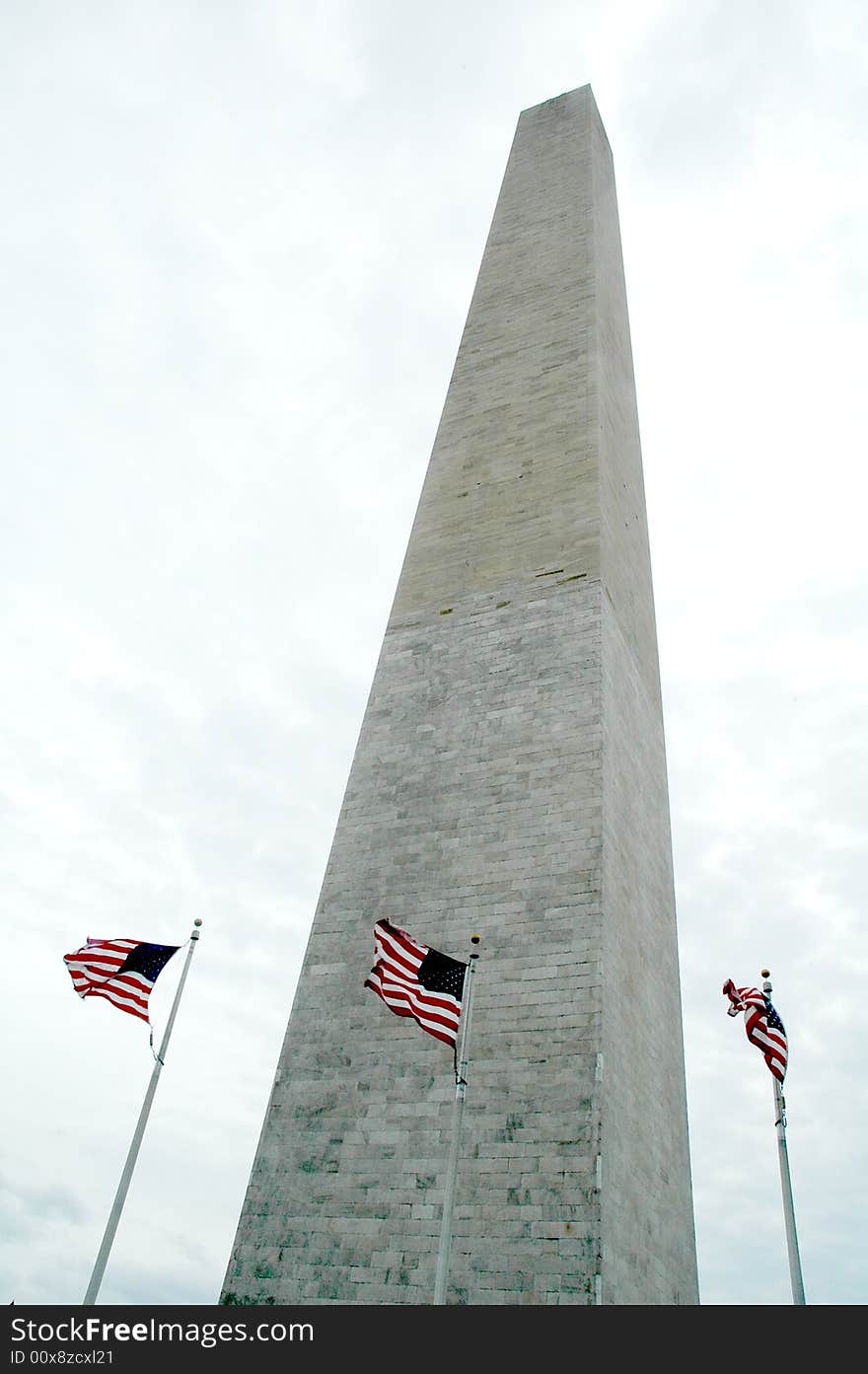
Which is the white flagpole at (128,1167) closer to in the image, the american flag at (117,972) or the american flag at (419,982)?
the american flag at (117,972)

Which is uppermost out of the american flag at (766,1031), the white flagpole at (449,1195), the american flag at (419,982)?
the american flag at (766,1031)

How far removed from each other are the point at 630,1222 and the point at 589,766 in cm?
556

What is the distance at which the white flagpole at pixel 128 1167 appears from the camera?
1073 cm

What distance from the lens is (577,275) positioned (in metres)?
22.3

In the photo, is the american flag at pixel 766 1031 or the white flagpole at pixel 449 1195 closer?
the white flagpole at pixel 449 1195

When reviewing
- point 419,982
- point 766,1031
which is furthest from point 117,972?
point 766,1031

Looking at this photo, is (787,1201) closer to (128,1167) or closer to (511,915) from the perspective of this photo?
(511,915)

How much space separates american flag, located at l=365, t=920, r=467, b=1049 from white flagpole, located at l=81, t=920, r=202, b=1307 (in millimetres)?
3373

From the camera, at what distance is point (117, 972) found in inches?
461

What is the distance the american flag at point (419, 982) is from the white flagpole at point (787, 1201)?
432cm

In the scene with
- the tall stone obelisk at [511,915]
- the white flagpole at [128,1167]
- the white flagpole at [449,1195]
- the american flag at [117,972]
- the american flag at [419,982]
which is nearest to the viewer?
the white flagpole at [449,1195]

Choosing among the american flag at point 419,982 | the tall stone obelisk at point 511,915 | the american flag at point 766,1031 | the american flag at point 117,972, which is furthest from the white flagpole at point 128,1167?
the american flag at point 766,1031

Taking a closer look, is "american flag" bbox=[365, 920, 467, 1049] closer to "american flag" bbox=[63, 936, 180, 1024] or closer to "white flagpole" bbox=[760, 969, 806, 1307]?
"american flag" bbox=[63, 936, 180, 1024]

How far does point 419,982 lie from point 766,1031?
4.38 metres
